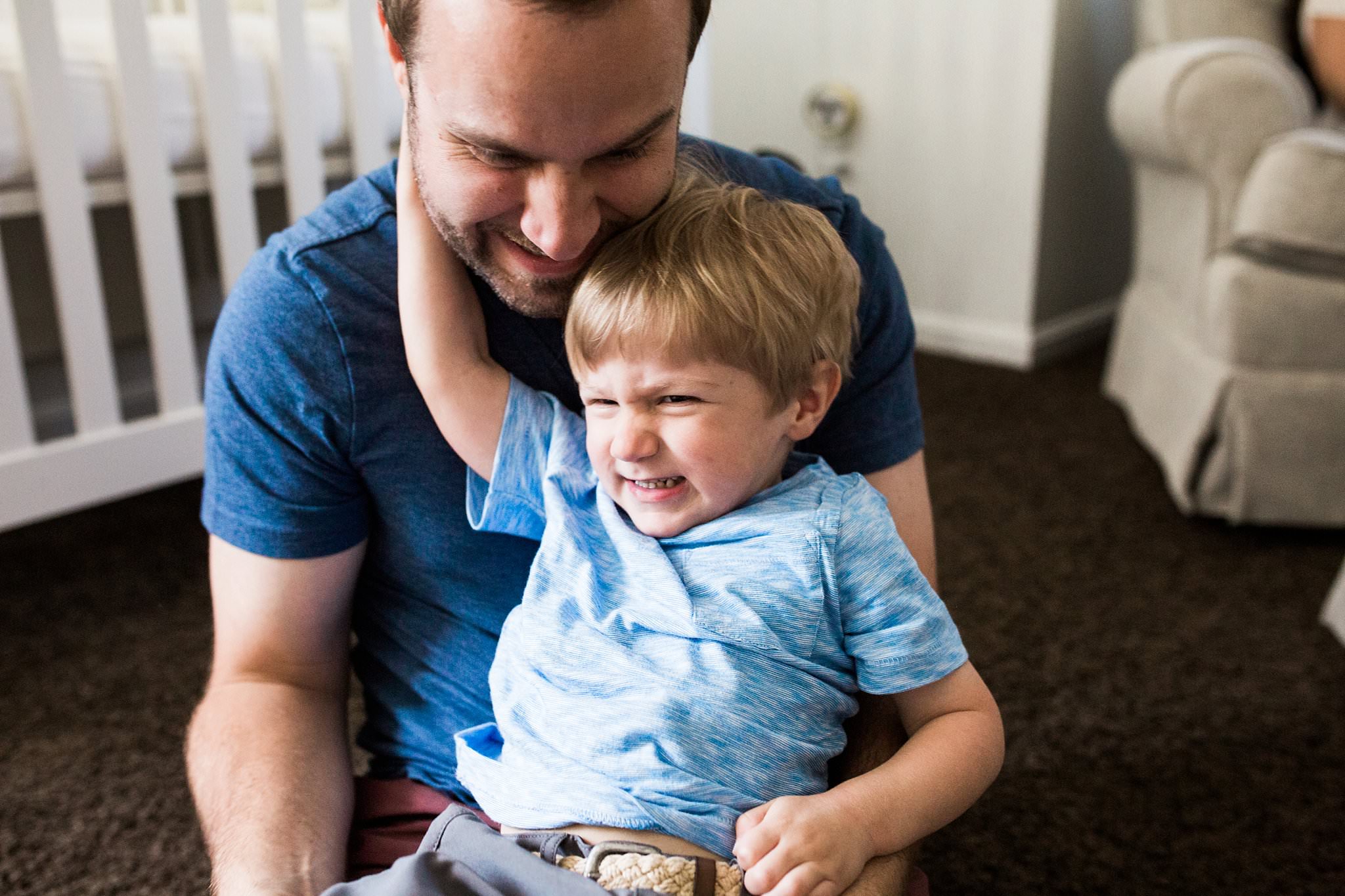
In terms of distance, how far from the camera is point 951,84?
2.77 meters

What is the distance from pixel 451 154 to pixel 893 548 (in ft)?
1.25

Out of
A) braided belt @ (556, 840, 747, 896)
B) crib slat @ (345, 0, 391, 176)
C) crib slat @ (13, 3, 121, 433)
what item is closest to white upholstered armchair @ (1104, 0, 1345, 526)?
crib slat @ (345, 0, 391, 176)

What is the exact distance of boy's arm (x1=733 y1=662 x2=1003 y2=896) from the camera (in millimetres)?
678

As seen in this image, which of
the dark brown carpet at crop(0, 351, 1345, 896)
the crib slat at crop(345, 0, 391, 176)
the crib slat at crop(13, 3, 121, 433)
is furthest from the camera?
the crib slat at crop(345, 0, 391, 176)

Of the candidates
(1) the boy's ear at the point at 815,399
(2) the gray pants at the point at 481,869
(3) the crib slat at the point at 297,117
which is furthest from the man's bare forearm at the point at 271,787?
(3) the crib slat at the point at 297,117

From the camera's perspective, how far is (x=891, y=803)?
0.72m

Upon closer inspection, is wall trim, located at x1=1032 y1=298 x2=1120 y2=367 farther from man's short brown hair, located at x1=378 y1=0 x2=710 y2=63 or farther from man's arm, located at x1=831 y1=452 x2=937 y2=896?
man's short brown hair, located at x1=378 y1=0 x2=710 y2=63

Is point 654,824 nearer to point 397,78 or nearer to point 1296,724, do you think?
point 397,78

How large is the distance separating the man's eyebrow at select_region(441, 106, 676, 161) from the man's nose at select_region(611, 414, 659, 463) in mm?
170

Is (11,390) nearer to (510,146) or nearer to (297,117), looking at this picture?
(297,117)

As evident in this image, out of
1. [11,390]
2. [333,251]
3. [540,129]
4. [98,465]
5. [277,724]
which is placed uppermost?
[540,129]

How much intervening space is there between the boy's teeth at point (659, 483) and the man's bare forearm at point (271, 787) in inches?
12.7

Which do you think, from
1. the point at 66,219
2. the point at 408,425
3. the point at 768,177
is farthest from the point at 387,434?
the point at 66,219

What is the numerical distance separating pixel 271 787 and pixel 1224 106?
180 cm
